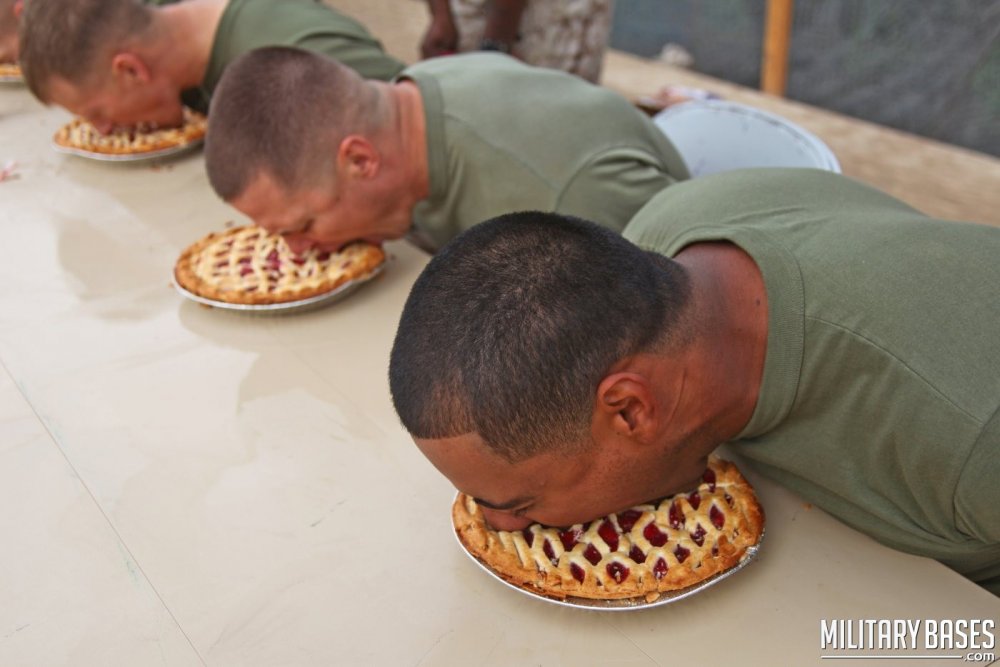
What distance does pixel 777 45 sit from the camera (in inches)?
143

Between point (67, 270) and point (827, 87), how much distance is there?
322 cm

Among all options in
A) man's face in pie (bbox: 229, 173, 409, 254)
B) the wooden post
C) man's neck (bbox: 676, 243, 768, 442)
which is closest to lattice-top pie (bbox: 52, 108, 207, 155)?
man's face in pie (bbox: 229, 173, 409, 254)

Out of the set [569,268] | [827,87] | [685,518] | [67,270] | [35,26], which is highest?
[569,268]

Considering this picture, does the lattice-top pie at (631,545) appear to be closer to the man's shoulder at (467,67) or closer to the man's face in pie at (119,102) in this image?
the man's shoulder at (467,67)

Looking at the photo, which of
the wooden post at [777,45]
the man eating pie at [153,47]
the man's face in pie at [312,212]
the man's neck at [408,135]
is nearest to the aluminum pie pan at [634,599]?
the man's face in pie at [312,212]

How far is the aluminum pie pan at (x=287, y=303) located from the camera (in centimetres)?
161

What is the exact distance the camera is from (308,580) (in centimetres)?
113

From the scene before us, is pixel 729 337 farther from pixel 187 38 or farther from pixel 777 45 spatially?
pixel 777 45

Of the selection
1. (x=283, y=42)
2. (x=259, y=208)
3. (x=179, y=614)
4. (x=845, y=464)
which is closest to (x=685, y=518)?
(x=845, y=464)

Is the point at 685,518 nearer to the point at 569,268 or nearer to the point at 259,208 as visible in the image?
the point at 569,268

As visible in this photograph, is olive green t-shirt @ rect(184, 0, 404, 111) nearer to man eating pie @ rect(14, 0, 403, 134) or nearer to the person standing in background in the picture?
man eating pie @ rect(14, 0, 403, 134)

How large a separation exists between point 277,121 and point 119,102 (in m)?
0.84

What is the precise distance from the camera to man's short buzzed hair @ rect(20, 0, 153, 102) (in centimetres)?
216

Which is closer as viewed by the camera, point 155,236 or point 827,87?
point 155,236
